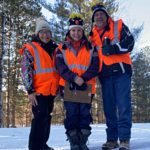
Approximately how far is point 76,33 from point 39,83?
0.81m

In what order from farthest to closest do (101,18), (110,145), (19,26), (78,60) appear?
(19,26), (101,18), (110,145), (78,60)

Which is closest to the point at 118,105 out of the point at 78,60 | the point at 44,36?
the point at 78,60

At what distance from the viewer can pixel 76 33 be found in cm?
496

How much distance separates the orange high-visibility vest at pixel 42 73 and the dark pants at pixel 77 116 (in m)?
0.33

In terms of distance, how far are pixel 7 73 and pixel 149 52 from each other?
20121mm

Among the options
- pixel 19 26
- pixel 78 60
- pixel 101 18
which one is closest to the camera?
pixel 78 60

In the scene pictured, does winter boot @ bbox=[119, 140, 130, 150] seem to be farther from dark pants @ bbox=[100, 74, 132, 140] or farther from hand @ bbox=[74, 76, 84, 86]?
hand @ bbox=[74, 76, 84, 86]

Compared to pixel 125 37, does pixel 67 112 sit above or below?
below

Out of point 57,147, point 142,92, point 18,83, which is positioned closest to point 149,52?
point 142,92

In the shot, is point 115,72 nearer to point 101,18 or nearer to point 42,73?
point 101,18

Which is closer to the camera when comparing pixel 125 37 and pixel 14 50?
pixel 125 37

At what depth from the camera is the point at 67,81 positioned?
4.85 metres

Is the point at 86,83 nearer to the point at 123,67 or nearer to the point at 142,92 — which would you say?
the point at 123,67

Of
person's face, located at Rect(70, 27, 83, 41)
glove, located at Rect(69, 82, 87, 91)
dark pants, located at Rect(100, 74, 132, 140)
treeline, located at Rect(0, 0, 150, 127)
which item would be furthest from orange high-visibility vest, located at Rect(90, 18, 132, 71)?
treeline, located at Rect(0, 0, 150, 127)
